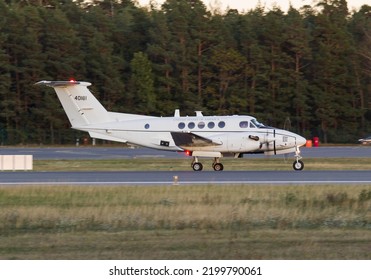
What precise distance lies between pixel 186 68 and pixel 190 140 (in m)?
37.5

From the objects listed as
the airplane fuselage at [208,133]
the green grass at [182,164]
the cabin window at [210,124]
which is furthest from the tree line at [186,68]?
the cabin window at [210,124]

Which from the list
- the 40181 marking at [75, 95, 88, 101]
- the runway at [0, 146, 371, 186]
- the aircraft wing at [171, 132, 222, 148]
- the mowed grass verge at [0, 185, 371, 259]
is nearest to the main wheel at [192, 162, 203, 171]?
the aircraft wing at [171, 132, 222, 148]

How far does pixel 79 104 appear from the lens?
124 ft

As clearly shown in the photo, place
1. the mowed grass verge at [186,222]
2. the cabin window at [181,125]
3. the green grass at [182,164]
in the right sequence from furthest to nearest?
1. the green grass at [182,164]
2. the cabin window at [181,125]
3. the mowed grass verge at [186,222]

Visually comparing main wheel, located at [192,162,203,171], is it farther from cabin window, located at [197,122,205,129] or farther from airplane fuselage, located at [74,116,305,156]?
cabin window, located at [197,122,205,129]

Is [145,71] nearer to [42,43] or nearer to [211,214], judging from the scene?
[42,43]

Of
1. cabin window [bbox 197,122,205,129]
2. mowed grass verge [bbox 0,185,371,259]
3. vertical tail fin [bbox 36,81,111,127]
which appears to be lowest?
mowed grass verge [bbox 0,185,371,259]

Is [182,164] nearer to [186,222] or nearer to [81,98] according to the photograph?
[81,98]

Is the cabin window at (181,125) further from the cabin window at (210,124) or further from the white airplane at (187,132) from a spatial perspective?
the cabin window at (210,124)

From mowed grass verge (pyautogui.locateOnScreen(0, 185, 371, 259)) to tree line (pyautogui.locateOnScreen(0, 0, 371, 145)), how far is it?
4429 cm

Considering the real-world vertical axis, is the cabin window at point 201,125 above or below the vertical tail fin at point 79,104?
below

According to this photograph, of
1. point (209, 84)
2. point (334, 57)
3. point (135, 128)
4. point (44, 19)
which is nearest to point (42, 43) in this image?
point (44, 19)

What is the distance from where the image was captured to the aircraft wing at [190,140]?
116ft

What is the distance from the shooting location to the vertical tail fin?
37.5m
